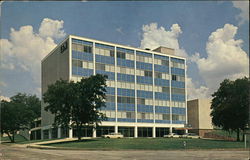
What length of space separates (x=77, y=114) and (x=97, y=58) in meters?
27.5

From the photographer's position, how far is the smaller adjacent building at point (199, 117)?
92.2 meters

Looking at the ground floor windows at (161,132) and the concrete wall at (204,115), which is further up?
the concrete wall at (204,115)

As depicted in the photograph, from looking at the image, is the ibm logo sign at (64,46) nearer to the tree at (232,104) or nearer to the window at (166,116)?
the window at (166,116)

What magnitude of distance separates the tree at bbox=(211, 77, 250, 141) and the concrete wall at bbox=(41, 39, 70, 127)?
108 ft

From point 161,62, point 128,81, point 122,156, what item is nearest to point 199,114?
point 161,62

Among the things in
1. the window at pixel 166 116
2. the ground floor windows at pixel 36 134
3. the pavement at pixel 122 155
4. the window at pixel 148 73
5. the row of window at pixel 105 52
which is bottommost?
the ground floor windows at pixel 36 134

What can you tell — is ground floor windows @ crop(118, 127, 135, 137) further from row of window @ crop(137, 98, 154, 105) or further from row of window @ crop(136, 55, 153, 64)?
row of window @ crop(136, 55, 153, 64)

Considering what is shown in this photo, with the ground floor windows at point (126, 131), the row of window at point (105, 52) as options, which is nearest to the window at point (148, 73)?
the row of window at point (105, 52)

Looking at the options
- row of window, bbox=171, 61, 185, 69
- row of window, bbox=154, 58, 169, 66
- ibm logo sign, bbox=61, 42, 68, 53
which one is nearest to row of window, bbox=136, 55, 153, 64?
row of window, bbox=154, 58, 169, 66

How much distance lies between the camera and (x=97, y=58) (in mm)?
77875

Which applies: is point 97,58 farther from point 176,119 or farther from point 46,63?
point 176,119

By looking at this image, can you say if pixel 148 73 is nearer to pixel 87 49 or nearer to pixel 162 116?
pixel 162 116

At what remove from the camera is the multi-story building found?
7588 centimetres

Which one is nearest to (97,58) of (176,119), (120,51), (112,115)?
(120,51)
